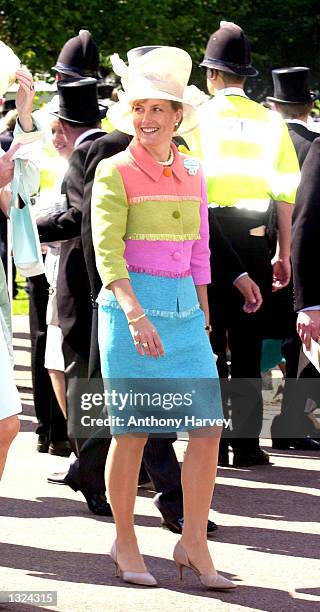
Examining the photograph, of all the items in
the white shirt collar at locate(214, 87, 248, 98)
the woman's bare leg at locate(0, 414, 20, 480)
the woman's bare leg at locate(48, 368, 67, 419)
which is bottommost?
the woman's bare leg at locate(48, 368, 67, 419)

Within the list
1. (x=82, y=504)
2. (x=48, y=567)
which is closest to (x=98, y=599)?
(x=48, y=567)

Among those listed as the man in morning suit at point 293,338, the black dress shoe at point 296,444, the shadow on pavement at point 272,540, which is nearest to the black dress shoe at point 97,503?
the shadow on pavement at point 272,540

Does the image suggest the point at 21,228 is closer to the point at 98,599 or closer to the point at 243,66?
the point at 98,599

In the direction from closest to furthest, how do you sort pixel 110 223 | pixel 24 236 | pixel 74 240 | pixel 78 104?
1. pixel 110 223
2. pixel 24 236
3. pixel 74 240
4. pixel 78 104

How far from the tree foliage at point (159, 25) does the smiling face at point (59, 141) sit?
783 inches

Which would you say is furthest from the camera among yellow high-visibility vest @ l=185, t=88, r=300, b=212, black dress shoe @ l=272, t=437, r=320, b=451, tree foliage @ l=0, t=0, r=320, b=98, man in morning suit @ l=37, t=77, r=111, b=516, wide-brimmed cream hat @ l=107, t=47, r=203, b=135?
tree foliage @ l=0, t=0, r=320, b=98

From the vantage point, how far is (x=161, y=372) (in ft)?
19.5

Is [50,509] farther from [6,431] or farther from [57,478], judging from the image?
[6,431]

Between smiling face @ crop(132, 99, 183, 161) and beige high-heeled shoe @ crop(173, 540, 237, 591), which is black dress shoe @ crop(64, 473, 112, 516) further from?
smiling face @ crop(132, 99, 183, 161)

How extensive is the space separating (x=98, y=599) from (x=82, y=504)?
1927mm

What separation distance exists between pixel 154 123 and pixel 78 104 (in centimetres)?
219

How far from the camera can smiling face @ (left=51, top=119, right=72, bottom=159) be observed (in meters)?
8.53

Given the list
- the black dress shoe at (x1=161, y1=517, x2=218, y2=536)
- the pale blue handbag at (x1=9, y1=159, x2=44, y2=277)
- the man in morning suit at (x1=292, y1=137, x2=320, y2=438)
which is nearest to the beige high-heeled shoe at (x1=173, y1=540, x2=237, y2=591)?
the black dress shoe at (x1=161, y1=517, x2=218, y2=536)

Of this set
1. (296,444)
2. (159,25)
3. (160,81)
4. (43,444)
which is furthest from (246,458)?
(159,25)
